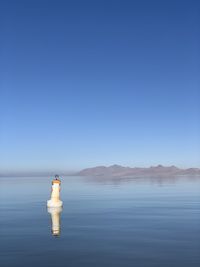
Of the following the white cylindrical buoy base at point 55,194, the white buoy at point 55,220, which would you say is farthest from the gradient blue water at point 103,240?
the white cylindrical buoy base at point 55,194

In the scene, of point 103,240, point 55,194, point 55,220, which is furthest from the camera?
point 55,194

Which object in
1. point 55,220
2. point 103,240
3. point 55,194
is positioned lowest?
point 103,240

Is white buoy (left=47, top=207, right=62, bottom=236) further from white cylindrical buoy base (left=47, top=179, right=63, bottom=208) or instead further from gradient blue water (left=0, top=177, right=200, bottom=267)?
white cylindrical buoy base (left=47, top=179, right=63, bottom=208)

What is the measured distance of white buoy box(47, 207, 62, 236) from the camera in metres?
34.9

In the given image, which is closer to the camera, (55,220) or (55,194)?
(55,220)

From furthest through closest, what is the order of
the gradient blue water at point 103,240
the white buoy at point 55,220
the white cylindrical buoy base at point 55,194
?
the white cylindrical buoy base at point 55,194
the white buoy at point 55,220
the gradient blue water at point 103,240

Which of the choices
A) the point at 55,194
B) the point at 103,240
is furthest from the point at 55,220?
the point at 103,240

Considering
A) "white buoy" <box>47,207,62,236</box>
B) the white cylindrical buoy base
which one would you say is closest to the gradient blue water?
"white buoy" <box>47,207,62,236</box>

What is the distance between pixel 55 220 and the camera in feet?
138

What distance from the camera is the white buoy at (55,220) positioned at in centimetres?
3487

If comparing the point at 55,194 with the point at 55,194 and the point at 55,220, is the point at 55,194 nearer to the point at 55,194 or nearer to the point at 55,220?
the point at 55,194

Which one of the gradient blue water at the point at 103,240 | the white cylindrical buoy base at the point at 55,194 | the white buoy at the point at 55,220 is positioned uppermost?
the white cylindrical buoy base at the point at 55,194

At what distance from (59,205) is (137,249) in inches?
1129

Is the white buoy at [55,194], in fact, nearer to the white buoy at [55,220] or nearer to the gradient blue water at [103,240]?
the white buoy at [55,220]
